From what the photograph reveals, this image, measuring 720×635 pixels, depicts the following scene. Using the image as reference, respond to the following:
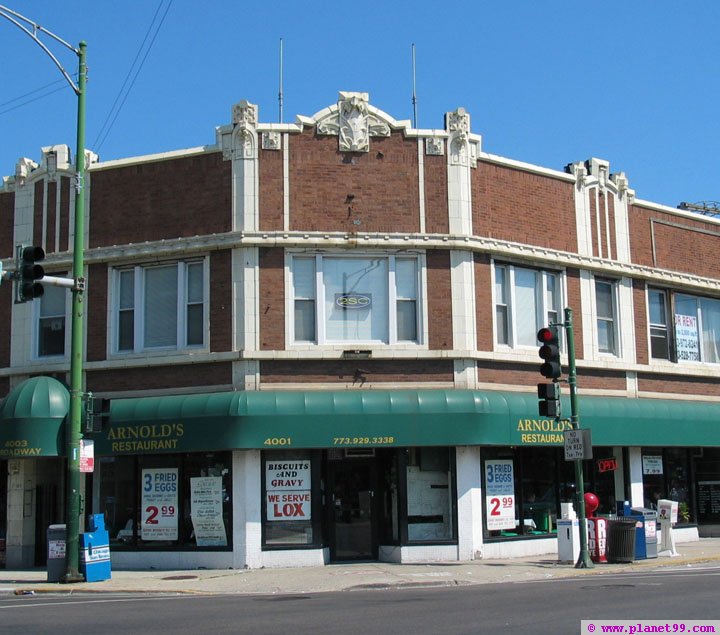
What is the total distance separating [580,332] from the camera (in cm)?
2467

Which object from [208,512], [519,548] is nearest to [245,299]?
[208,512]

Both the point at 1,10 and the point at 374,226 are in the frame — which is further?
the point at 374,226

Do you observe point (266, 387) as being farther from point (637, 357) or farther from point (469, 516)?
point (637, 357)

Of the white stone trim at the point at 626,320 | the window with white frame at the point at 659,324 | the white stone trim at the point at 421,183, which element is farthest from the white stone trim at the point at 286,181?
the window with white frame at the point at 659,324

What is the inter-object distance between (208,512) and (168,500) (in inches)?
42.6

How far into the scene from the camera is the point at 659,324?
27.0 m

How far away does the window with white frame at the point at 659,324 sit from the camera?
26703 mm

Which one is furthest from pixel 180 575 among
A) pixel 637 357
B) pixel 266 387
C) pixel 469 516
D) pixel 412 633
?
pixel 637 357

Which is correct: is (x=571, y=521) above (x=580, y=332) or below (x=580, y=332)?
below

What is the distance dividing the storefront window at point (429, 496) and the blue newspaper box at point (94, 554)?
6355mm

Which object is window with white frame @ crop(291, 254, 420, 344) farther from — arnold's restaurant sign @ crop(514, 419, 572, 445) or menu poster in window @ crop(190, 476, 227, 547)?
menu poster in window @ crop(190, 476, 227, 547)

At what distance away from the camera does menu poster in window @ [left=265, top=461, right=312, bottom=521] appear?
21.3 metres

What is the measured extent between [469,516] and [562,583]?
4.63 meters

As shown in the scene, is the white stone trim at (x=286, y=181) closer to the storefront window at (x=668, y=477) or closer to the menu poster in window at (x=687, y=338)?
the storefront window at (x=668, y=477)
